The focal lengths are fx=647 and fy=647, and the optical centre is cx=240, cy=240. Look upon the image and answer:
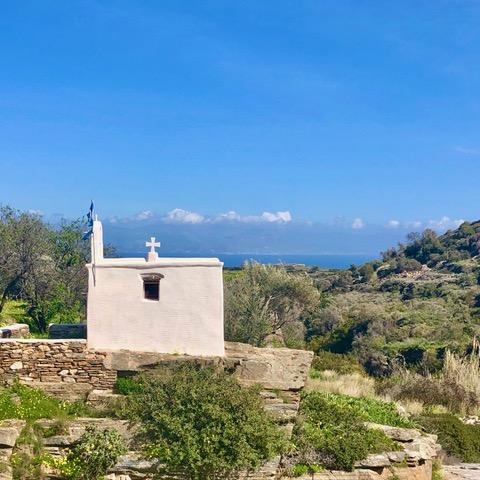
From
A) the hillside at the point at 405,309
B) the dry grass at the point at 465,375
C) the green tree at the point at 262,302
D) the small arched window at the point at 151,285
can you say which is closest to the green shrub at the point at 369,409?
the small arched window at the point at 151,285

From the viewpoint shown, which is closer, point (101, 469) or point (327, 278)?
point (101, 469)

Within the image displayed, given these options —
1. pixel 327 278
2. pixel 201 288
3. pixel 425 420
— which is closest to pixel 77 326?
pixel 201 288

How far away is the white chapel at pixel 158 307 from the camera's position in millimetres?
15523

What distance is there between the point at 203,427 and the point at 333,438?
10.5ft

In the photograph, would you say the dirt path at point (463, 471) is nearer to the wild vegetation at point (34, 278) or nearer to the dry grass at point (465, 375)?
the dry grass at point (465, 375)

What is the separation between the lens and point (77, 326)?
A: 1809 centimetres

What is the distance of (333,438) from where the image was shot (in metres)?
14.5

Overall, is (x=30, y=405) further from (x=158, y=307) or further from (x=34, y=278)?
(x=34, y=278)

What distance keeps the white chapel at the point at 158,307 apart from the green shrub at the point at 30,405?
1.58 metres

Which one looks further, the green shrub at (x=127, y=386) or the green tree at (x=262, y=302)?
the green tree at (x=262, y=302)

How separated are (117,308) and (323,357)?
546 inches

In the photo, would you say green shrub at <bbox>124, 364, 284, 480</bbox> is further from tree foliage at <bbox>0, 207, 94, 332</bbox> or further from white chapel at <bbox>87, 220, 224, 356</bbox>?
tree foliage at <bbox>0, 207, 94, 332</bbox>

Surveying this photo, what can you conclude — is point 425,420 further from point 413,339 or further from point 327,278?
point 327,278

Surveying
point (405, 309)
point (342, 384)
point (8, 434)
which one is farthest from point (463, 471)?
point (405, 309)
